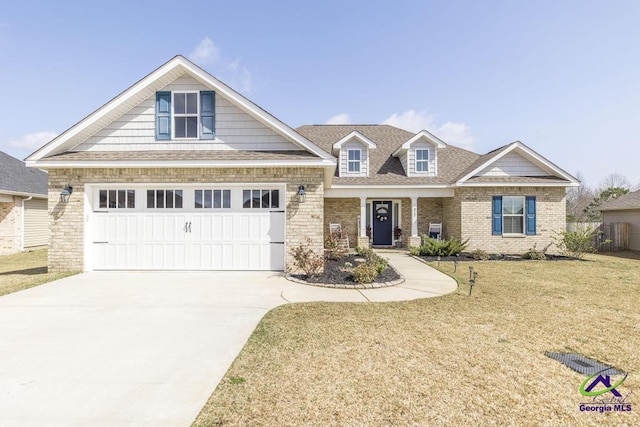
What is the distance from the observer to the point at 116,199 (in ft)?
29.6

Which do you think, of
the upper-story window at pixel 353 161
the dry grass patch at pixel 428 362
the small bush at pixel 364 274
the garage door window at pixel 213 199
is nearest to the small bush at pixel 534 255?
the dry grass patch at pixel 428 362

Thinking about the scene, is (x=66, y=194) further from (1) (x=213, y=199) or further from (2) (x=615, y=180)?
(2) (x=615, y=180)

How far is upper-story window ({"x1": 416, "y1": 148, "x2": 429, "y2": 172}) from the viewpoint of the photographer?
1574 cm

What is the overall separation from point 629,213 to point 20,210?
1318 inches

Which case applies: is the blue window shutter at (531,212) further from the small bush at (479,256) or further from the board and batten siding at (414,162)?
the board and batten siding at (414,162)

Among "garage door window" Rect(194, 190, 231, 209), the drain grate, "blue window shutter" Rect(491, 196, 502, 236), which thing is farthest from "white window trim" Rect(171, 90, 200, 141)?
"blue window shutter" Rect(491, 196, 502, 236)

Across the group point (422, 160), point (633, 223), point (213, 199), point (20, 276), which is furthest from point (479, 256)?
point (20, 276)

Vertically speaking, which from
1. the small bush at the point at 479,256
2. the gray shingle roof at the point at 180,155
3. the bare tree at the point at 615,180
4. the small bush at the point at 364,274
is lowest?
the small bush at the point at 479,256

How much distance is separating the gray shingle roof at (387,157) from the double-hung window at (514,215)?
2393 millimetres

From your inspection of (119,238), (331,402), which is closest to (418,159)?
(119,238)

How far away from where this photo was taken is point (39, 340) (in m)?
4.21

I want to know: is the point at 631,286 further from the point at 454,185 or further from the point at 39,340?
the point at 39,340

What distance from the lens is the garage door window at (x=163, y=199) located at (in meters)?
8.95

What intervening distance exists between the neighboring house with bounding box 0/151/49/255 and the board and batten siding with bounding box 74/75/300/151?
9.94 meters
